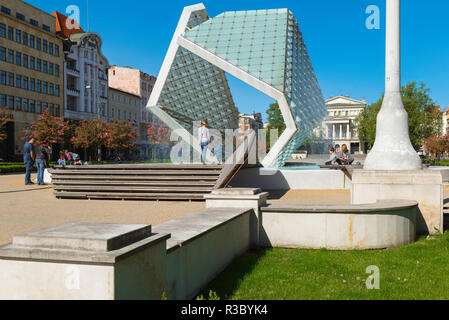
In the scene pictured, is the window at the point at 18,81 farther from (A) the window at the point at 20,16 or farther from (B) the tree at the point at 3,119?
(A) the window at the point at 20,16

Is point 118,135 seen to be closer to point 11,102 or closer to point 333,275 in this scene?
point 11,102

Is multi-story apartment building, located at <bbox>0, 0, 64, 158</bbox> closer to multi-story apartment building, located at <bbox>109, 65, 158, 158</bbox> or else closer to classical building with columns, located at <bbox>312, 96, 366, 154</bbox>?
multi-story apartment building, located at <bbox>109, 65, 158, 158</bbox>

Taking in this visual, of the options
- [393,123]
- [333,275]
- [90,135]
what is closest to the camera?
[333,275]

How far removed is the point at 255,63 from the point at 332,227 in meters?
16.5

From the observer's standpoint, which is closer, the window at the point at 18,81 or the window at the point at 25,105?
the window at the point at 18,81

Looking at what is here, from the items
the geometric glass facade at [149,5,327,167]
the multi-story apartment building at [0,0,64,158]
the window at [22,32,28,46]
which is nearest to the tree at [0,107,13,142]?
the multi-story apartment building at [0,0,64,158]

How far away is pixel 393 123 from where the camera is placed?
31.3 ft

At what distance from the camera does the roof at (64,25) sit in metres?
61.9

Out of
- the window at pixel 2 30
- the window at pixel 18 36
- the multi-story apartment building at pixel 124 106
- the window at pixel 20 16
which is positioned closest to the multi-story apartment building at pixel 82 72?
the multi-story apartment building at pixel 124 106

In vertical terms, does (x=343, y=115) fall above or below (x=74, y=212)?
above

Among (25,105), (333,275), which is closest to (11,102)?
(25,105)

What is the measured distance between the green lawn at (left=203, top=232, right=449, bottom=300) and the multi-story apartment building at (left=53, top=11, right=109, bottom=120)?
183 ft

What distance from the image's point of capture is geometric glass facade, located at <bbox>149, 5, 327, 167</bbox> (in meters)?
21.7

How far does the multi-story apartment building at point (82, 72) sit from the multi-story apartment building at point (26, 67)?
2.69 metres
